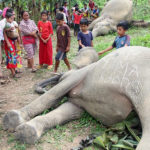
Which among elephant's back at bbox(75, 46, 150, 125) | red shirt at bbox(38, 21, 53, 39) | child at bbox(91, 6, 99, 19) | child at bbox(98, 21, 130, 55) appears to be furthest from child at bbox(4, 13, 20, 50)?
child at bbox(91, 6, 99, 19)

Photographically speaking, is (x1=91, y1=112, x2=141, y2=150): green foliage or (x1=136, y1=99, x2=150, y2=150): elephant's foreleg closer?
(x1=136, y1=99, x2=150, y2=150): elephant's foreleg

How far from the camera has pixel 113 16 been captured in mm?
9953

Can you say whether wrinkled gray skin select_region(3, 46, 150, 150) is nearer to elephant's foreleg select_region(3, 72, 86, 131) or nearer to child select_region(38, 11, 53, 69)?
elephant's foreleg select_region(3, 72, 86, 131)

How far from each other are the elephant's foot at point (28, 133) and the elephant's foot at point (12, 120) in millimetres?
228

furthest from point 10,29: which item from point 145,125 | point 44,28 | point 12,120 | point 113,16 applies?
point 113,16

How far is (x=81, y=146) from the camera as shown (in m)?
2.53

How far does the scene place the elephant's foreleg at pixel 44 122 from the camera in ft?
8.20

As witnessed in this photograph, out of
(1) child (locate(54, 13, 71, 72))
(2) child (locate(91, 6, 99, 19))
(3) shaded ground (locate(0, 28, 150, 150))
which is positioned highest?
(2) child (locate(91, 6, 99, 19))

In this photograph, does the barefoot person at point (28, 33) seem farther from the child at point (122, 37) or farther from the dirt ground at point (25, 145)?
the child at point (122, 37)

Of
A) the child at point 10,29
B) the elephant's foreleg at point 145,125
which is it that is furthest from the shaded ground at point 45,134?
the child at point 10,29

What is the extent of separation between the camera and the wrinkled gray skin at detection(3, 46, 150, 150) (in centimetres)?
238

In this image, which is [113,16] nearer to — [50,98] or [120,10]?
[120,10]

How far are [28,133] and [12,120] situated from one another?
372mm

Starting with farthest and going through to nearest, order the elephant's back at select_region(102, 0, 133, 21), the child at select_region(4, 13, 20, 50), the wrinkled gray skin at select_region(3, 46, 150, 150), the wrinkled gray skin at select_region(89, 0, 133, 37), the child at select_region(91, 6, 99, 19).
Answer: the child at select_region(91, 6, 99, 19)
the elephant's back at select_region(102, 0, 133, 21)
the wrinkled gray skin at select_region(89, 0, 133, 37)
the child at select_region(4, 13, 20, 50)
the wrinkled gray skin at select_region(3, 46, 150, 150)
